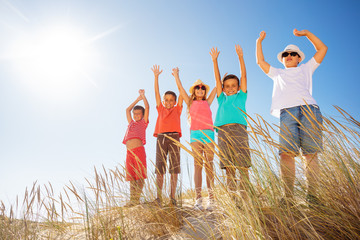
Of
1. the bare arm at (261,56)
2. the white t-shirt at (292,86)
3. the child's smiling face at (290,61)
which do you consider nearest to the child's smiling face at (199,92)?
the bare arm at (261,56)

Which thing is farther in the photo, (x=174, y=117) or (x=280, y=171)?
(x=174, y=117)

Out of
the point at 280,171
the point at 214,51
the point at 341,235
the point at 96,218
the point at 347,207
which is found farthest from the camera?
the point at 214,51

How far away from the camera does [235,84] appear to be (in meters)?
3.89

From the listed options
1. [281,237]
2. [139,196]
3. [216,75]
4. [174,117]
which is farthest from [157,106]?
[281,237]

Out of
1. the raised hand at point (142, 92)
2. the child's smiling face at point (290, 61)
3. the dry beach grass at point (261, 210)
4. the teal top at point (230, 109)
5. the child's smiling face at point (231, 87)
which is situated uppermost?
the raised hand at point (142, 92)

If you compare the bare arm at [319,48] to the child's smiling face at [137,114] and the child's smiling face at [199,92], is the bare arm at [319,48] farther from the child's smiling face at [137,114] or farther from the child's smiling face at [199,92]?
the child's smiling face at [137,114]

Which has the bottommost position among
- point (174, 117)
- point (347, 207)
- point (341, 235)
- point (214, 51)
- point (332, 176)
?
point (341, 235)

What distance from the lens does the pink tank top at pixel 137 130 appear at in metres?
5.16

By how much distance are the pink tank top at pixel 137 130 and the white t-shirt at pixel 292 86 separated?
2.76 meters

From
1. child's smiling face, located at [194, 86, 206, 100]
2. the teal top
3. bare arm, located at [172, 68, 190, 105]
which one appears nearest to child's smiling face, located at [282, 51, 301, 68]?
the teal top

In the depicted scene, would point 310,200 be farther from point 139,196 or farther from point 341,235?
point 139,196

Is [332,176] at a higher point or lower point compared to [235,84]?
lower

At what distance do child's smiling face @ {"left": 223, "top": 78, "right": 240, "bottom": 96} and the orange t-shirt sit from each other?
1117 millimetres

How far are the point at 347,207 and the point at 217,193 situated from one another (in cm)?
88
